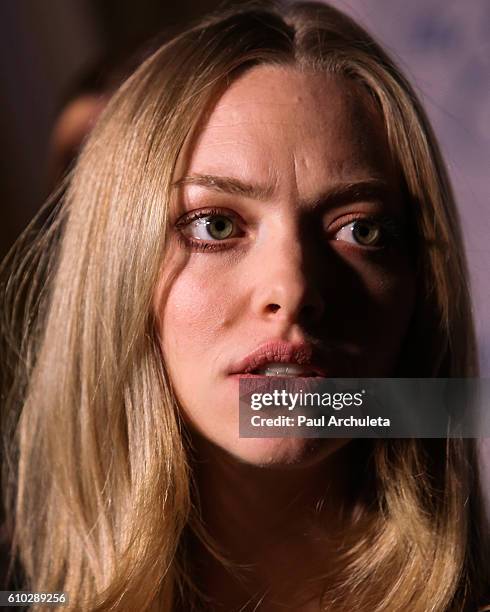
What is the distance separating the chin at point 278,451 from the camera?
839mm

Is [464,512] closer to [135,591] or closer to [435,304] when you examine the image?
[435,304]

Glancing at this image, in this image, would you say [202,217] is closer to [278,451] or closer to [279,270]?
[279,270]

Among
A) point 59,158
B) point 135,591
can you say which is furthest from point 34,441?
point 59,158

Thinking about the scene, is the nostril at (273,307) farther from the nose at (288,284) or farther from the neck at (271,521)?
the neck at (271,521)

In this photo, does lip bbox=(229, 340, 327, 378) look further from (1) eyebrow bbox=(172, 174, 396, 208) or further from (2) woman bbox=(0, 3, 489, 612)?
(1) eyebrow bbox=(172, 174, 396, 208)

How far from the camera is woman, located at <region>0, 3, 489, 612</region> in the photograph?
0.84 m

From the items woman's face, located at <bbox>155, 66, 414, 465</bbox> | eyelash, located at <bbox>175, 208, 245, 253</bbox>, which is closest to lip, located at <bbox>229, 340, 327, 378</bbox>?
woman's face, located at <bbox>155, 66, 414, 465</bbox>

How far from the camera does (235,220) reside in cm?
85

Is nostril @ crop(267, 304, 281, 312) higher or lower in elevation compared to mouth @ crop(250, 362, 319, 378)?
higher

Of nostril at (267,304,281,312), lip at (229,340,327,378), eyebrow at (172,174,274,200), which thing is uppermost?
eyebrow at (172,174,274,200)

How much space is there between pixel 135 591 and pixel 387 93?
59 centimetres

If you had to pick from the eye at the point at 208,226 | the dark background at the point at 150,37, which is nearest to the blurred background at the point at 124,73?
the dark background at the point at 150,37

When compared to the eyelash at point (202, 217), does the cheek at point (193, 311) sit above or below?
below

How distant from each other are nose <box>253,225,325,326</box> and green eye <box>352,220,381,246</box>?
0.20 ft
